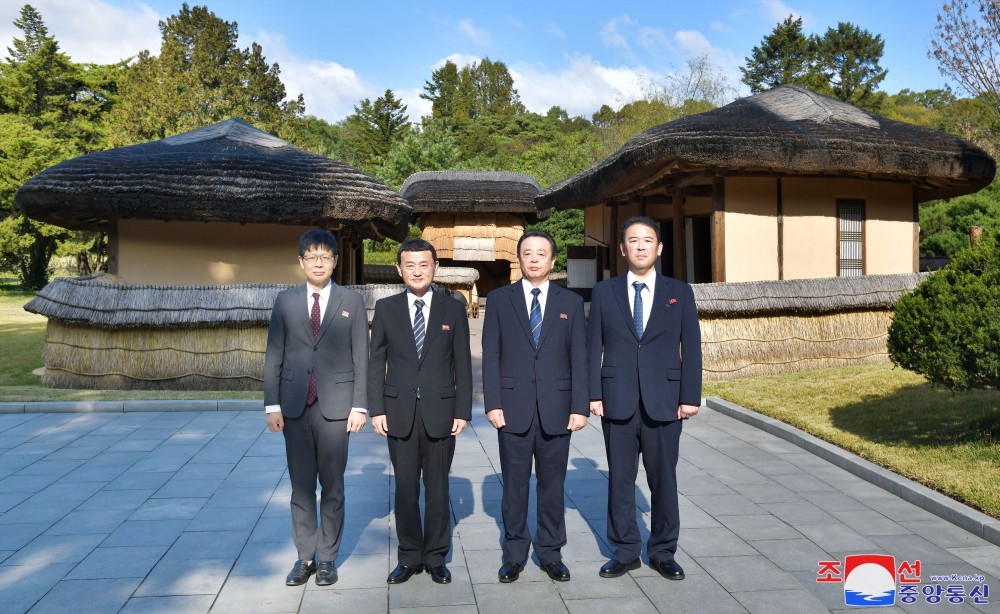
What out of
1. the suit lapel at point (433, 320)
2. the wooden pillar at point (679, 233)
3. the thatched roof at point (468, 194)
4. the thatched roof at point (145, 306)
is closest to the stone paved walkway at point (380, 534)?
the suit lapel at point (433, 320)

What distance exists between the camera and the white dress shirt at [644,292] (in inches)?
160

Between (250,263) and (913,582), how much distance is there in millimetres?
11717

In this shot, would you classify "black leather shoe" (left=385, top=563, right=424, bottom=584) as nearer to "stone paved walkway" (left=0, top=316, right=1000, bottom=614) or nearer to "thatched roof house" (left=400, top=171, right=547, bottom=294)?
"stone paved walkway" (left=0, top=316, right=1000, bottom=614)

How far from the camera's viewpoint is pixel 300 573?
12.5 ft

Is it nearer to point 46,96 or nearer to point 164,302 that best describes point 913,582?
point 164,302

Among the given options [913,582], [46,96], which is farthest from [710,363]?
[46,96]

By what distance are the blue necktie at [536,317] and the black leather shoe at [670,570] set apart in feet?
4.45

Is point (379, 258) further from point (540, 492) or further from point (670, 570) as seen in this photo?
point (670, 570)

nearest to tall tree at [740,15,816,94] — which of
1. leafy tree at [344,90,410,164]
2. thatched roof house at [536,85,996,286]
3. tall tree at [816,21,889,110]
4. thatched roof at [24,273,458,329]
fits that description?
tall tree at [816,21,889,110]

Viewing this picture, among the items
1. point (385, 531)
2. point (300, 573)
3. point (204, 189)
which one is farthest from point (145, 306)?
point (300, 573)

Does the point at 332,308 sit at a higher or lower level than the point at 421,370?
higher

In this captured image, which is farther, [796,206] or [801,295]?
[796,206]

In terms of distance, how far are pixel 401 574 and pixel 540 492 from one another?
0.85 m

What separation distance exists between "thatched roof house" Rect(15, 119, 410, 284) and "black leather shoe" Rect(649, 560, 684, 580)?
31.2 ft
